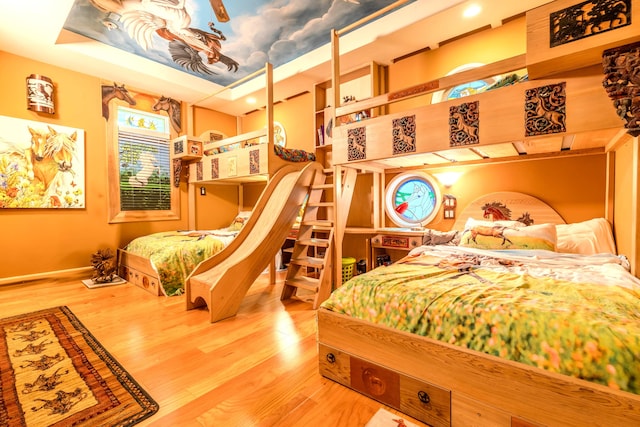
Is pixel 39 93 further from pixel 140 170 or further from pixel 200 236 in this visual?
pixel 200 236

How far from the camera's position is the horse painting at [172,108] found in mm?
4941

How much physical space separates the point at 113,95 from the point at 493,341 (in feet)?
18.6

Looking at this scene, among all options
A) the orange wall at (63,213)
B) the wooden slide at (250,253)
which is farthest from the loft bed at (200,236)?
the orange wall at (63,213)

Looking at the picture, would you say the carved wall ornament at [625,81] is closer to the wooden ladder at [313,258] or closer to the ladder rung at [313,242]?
the wooden ladder at [313,258]

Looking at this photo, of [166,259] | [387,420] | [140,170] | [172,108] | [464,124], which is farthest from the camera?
[172,108]

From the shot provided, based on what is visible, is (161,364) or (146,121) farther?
(146,121)

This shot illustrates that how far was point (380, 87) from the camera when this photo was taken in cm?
399

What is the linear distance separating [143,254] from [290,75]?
3266mm

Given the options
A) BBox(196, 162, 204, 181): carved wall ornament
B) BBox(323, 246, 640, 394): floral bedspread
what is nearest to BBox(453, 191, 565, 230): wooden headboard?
BBox(323, 246, 640, 394): floral bedspread

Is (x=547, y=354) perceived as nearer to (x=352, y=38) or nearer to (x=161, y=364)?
(x=161, y=364)

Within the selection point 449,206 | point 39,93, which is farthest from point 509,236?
point 39,93

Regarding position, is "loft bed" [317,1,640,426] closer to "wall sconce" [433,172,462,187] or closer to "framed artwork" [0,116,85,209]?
"wall sconce" [433,172,462,187]

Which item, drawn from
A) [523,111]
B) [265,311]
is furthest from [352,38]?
[265,311]

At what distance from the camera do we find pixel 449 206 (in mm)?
3383
